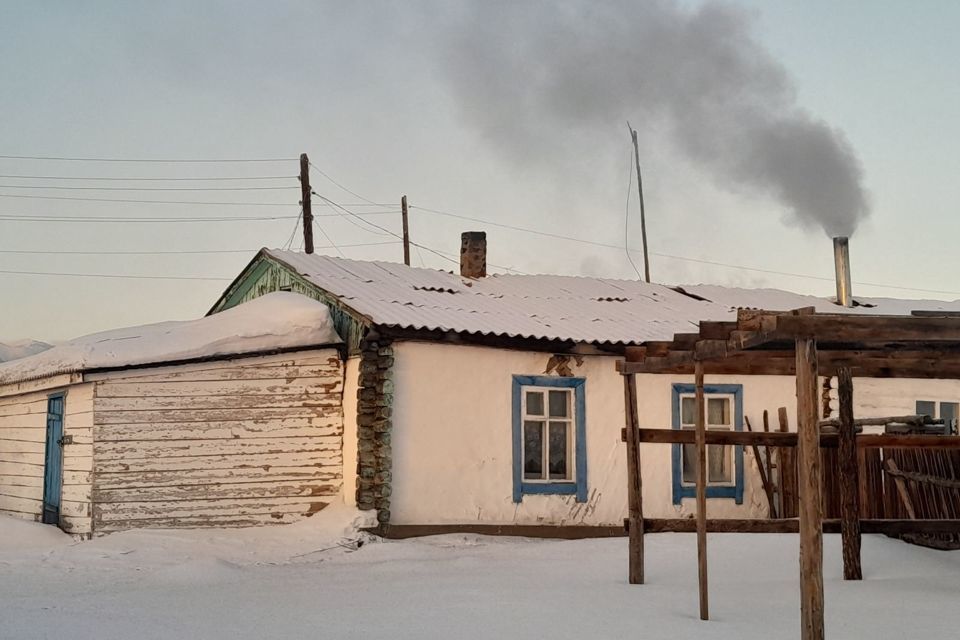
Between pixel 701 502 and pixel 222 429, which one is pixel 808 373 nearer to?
pixel 701 502

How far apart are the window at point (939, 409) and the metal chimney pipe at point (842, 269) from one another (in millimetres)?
4398

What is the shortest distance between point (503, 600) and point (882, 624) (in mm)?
3135

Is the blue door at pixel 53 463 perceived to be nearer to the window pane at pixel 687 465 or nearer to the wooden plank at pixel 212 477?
the wooden plank at pixel 212 477

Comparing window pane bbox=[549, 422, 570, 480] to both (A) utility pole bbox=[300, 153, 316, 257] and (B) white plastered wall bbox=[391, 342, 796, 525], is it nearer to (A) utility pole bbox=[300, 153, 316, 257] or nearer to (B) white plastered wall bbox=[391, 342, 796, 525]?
(B) white plastered wall bbox=[391, 342, 796, 525]

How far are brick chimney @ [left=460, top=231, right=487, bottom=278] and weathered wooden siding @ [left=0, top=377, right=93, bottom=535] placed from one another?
24.1 feet

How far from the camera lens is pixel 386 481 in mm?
13977

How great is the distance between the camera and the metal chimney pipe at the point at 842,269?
21.5 metres

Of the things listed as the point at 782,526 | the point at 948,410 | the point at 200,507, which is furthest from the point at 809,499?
the point at 948,410

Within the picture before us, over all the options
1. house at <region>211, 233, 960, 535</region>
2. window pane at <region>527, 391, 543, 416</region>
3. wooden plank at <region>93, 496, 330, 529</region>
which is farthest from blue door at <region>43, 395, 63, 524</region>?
window pane at <region>527, 391, 543, 416</region>

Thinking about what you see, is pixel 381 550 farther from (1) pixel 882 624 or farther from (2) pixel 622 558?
(1) pixel 882 624

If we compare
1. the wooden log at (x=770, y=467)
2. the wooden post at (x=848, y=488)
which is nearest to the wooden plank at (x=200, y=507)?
the wooden log at (x=770, y=467)

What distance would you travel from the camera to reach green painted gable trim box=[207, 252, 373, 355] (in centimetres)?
1468

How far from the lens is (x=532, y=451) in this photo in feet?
49.6

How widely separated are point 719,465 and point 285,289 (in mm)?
7322
